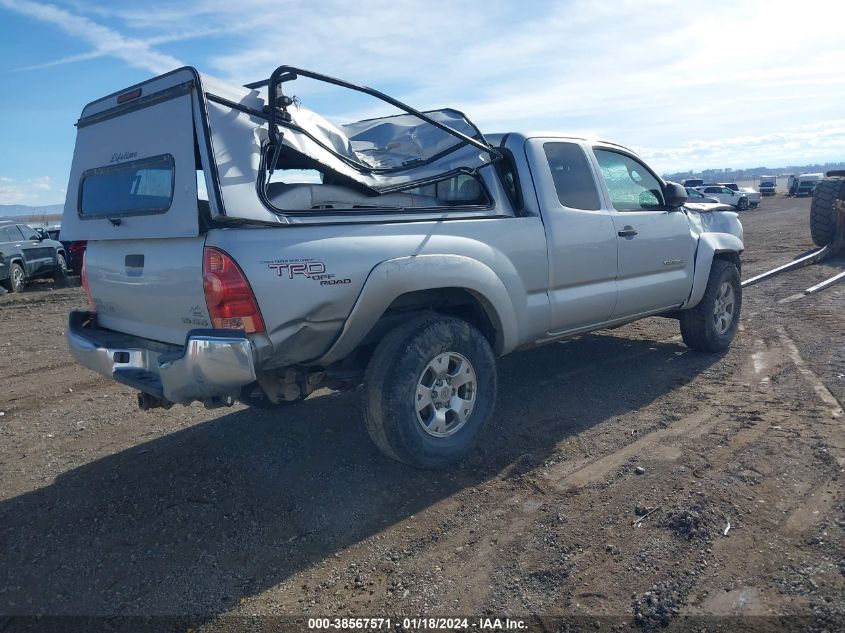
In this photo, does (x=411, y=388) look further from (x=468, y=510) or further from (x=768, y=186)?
(x=768, y=186)

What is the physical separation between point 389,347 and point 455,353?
443mm

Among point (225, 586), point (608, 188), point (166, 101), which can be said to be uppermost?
point (166, 101)

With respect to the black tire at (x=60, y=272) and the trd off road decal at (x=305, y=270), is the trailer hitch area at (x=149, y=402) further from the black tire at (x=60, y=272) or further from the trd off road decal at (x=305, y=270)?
the black tire at (x=60, y=272)

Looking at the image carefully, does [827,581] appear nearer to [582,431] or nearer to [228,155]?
[582,431]

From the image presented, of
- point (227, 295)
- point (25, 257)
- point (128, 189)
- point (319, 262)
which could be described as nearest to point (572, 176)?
point (319, 262)

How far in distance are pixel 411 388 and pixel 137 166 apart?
6.56 feet

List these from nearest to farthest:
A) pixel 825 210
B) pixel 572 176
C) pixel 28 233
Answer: pixel 572 176
pixel 825 210
pixel 28 233

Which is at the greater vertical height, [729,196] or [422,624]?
[729,196]

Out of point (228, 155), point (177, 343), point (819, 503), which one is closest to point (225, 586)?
point (177, 343)

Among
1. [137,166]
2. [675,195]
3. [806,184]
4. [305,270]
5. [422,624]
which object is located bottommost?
[422,624]

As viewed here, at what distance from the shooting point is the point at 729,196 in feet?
130

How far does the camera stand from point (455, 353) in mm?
4168

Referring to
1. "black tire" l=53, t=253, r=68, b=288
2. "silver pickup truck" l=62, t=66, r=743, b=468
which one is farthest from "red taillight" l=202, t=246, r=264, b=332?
"black tire" l=53, t=253, r=68, b=288

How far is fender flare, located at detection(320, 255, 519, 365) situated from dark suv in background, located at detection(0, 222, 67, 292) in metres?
13.6
